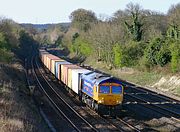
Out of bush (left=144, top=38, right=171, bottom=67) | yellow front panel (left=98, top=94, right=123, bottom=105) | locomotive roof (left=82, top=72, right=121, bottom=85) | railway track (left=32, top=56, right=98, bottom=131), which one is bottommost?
railway track (left=32, top=56, right=98, bottom=131)

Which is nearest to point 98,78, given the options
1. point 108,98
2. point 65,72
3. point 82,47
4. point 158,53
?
point 108,98

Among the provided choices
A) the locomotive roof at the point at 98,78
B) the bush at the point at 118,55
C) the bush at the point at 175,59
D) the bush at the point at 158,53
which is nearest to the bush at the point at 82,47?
the bush at the point at 118,55

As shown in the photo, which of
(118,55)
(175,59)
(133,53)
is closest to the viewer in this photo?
(175,59)

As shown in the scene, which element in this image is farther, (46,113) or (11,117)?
(46,113)

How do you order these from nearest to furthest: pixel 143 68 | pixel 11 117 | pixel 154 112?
pixel 11 117 < pixel 154 112 < pixel 143 68

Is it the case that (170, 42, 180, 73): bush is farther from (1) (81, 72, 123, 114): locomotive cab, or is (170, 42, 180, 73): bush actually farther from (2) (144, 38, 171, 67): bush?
(1) (81, 72, 123, 114): locomotive cab

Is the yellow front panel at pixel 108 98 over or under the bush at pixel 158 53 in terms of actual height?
under

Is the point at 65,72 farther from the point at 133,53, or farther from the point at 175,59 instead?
the point at 133,53

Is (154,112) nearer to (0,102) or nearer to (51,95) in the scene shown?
(0,102)

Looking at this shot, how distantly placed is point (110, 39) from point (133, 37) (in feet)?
23.5

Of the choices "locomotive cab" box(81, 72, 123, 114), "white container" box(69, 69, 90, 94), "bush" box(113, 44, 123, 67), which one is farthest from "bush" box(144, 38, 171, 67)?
"locomotive cab" box(81, 72, 123, 114)

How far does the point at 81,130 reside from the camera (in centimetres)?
2356

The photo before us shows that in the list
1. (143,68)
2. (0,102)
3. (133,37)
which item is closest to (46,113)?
(0,102)

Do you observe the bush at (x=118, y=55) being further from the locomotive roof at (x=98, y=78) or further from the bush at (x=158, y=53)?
the locomotive roof at (x=98, y=78)
